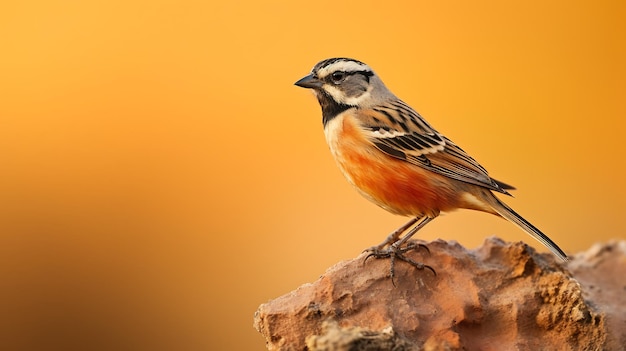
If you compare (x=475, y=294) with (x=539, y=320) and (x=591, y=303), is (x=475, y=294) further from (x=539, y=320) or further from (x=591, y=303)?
(x=591, y=303)

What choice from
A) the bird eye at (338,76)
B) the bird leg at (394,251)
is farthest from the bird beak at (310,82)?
the bird leg at (394,251)

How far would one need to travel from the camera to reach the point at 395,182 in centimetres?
591

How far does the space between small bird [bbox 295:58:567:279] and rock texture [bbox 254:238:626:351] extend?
356mm

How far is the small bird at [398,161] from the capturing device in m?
5.91

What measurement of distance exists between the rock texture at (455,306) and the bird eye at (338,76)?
1.74 m

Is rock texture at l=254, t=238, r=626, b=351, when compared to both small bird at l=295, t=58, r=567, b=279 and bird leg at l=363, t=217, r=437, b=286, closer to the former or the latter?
bird leg at l=363, t=217, r=437, b=286

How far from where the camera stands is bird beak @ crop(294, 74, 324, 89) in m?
6.45

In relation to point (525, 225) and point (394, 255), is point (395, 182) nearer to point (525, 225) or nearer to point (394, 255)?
point (394, 255)

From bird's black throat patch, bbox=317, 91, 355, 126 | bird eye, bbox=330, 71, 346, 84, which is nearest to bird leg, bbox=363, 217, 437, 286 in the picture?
bird's black throat patch, bbox=317, 91, 355, 126

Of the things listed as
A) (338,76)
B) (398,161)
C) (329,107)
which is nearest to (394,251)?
(398,161)

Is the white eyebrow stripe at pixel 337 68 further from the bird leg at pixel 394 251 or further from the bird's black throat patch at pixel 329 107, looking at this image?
the bird leg at pixel 394 251

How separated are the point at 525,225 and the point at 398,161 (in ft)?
3.56

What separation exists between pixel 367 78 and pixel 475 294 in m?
2.36

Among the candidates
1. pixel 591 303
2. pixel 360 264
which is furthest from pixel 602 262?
pixel 360 264
